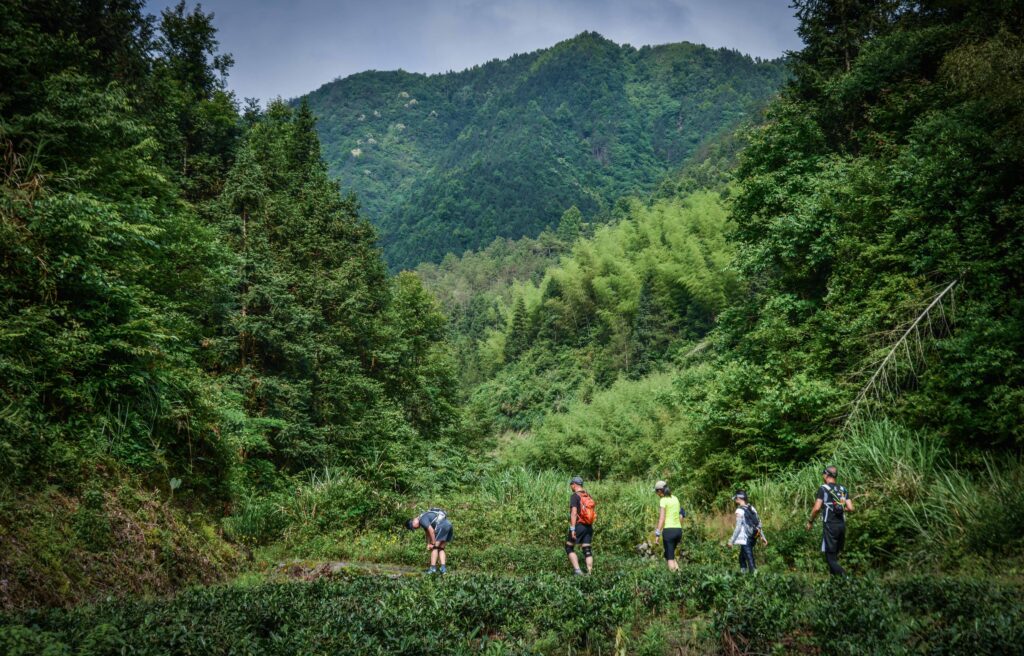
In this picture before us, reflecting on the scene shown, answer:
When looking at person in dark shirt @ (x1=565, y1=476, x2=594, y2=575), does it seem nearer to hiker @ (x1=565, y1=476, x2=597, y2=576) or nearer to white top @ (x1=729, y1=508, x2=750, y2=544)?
hiker @ (x1=565, y1=476, x2=597, y2=576)

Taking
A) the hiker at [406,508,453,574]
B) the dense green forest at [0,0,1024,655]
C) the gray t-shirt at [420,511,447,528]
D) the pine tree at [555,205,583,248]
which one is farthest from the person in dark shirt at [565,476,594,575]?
the pine tree at [555,205,583,248]

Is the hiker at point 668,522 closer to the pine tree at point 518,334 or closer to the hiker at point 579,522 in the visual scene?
the hiker at point 579,522

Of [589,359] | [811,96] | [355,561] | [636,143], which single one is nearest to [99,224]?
[355,561]

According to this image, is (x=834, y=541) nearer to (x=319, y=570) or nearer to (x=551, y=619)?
(x=551, y=619)

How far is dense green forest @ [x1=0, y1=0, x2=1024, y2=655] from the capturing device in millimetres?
5738

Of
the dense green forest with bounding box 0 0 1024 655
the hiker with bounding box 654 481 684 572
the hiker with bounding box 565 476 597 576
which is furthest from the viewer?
the hiker with bounding box 654 481 684 572

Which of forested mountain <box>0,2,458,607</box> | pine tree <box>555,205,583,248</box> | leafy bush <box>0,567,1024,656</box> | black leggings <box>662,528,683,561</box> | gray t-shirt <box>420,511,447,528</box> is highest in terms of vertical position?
pine tree <box>555,205,583,248</box>

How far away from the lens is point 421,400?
1096 inches

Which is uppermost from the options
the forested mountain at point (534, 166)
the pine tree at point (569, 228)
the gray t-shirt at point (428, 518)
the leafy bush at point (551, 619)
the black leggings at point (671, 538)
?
the forested mountain at point (534, 166)

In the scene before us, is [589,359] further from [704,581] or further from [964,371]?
[704,581]

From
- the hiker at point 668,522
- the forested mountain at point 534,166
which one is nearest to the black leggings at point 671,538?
the hiker at point 668,522

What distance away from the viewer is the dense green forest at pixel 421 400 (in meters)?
5.74

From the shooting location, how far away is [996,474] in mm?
9258

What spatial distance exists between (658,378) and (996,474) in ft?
105
